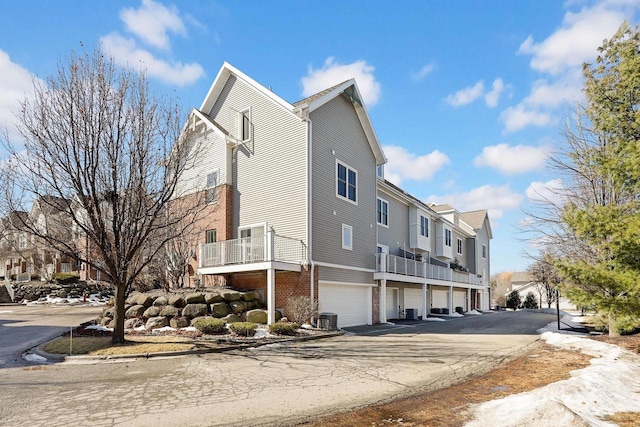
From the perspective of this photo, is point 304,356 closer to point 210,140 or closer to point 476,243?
point 210,140

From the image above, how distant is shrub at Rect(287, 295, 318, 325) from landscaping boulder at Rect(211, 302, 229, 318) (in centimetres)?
271

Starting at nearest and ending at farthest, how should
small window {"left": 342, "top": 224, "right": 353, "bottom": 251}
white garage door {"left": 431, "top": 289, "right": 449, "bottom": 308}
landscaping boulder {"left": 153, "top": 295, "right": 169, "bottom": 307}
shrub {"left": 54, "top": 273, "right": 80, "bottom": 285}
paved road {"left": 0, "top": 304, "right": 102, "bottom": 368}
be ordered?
paved road {"left": 0, "top": 304, "right": 102, "bottom": 368}, landscaping boulder {"left": 153, "top": 295, "right": 169, "bottom": 307}, small window {"left": 342, "top": 224, "right": 353, "bottom": 251}, white garage door {"left": 431, "top": 289, "right": 449, "bottom": 308}, shrub {"left": 54, "top": 273, "right": 80, "bottom": 285}

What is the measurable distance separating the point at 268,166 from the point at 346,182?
4.16 m

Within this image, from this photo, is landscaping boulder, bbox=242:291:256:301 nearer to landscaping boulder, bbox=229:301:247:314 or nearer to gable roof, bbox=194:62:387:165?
landscaping boulder, bbox=229:301:247:314

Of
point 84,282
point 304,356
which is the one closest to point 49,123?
point 304,356

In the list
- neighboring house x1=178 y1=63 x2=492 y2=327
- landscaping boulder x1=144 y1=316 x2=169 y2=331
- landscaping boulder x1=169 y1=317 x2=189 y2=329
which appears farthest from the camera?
neighboring house x1=178 y1=63 x2=492 y2=327

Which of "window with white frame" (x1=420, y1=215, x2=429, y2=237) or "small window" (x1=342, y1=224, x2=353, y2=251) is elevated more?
"window with white frame" (x1=420, y1=215, x2=429, y2=237)

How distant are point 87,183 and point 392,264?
16.6m

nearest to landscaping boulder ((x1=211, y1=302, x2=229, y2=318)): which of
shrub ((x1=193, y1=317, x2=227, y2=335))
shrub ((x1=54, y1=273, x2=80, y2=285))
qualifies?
shrub ((x1=193, y1=317, x2=227, y2=335))

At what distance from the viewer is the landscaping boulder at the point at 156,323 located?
16984 millimetres

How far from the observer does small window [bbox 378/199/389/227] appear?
26.5 meters

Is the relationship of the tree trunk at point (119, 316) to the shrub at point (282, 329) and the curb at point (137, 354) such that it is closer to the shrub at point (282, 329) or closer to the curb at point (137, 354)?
the curb at point (137, 354)

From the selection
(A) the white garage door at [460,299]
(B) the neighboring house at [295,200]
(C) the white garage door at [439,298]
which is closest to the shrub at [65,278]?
(B) the neighboring house at [295,200]

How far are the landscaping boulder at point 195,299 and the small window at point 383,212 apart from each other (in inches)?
484
